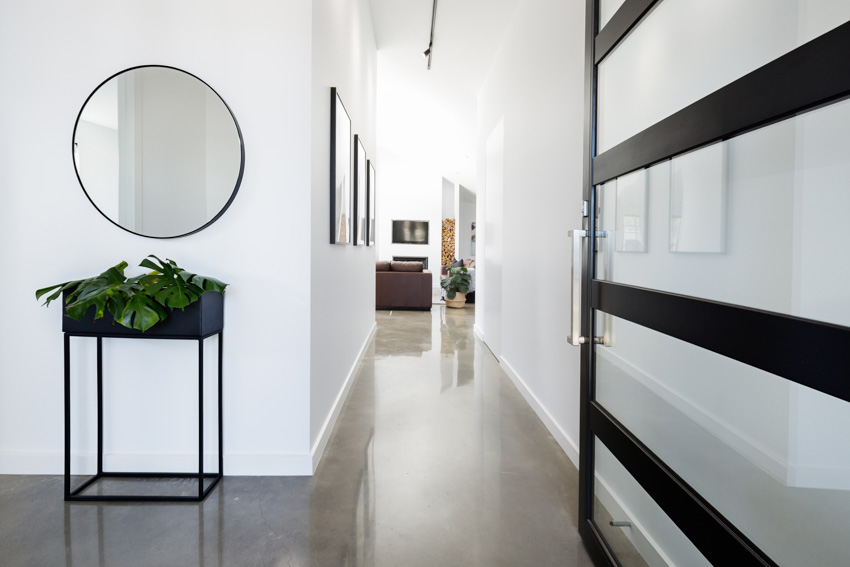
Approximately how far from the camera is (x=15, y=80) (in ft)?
7.04

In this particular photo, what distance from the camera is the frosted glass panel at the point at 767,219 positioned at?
2.34 feet

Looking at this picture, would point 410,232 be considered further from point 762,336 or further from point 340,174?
point 762,336

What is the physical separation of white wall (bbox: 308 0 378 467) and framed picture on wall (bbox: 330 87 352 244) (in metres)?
0.06

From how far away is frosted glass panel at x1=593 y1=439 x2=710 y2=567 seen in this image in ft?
3.80

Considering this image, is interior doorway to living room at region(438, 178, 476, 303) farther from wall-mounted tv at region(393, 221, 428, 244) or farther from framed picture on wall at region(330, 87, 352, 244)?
framed picture on wall at region(330, 87, 352, 244)

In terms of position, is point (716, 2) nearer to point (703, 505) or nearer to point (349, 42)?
point (703, 505)

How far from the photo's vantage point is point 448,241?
536 inches

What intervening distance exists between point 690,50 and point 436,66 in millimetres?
5144

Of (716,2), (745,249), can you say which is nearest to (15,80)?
(716,2)

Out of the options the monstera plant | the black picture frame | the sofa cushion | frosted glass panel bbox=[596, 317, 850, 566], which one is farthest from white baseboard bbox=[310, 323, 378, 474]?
the sofa cushion

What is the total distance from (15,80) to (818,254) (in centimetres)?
293

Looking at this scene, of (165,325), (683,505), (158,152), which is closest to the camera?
(683,505)

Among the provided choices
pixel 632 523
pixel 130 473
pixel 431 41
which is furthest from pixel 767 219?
pixel 431 41

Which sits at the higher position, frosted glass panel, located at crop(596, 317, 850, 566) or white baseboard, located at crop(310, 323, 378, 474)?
frosted glass panel, located at crop(596, 317, 850, 566)
